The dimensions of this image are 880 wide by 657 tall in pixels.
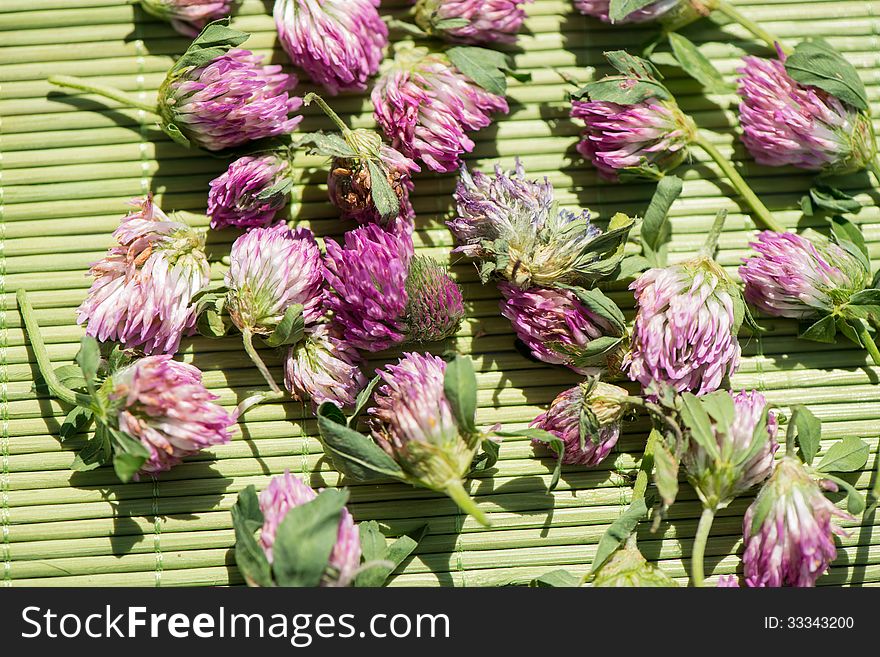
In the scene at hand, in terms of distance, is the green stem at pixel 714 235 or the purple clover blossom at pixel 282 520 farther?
the green stem at pixel 714 235

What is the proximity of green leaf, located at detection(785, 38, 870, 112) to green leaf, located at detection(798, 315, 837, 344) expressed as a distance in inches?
8.3

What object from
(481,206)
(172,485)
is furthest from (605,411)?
(172,485)

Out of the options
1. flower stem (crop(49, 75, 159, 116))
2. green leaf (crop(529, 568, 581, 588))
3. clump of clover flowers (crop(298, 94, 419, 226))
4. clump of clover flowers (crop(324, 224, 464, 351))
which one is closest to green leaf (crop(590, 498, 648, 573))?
green leaf (crop(529, 568, 581, 588))

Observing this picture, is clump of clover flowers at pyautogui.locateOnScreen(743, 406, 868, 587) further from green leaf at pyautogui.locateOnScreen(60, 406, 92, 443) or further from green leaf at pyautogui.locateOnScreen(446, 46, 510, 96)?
green leaf at pyautogui.locateOnScreen(60, 406, 92, 443)

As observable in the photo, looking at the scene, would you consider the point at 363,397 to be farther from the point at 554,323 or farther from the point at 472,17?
the point at 472,17

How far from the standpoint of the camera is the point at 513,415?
761 mm

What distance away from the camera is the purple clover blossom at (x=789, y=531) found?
67 cm

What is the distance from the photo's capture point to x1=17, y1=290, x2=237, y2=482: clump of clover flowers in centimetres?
65

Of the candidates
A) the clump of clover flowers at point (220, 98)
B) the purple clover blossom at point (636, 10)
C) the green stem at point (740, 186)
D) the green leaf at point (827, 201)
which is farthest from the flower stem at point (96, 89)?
the green leaf at point (827, 201)

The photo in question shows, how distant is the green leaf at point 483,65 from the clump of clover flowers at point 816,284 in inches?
11.4

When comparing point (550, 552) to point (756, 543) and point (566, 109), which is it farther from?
point (566, 109)

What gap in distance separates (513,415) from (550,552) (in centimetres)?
13

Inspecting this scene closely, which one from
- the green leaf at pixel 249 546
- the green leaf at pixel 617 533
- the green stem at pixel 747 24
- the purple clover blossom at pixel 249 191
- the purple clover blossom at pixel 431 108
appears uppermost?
the green stem at pixel 747 24

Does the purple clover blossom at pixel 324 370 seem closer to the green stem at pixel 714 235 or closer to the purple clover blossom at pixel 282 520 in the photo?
the purple clover blossom at pixel 282 520
